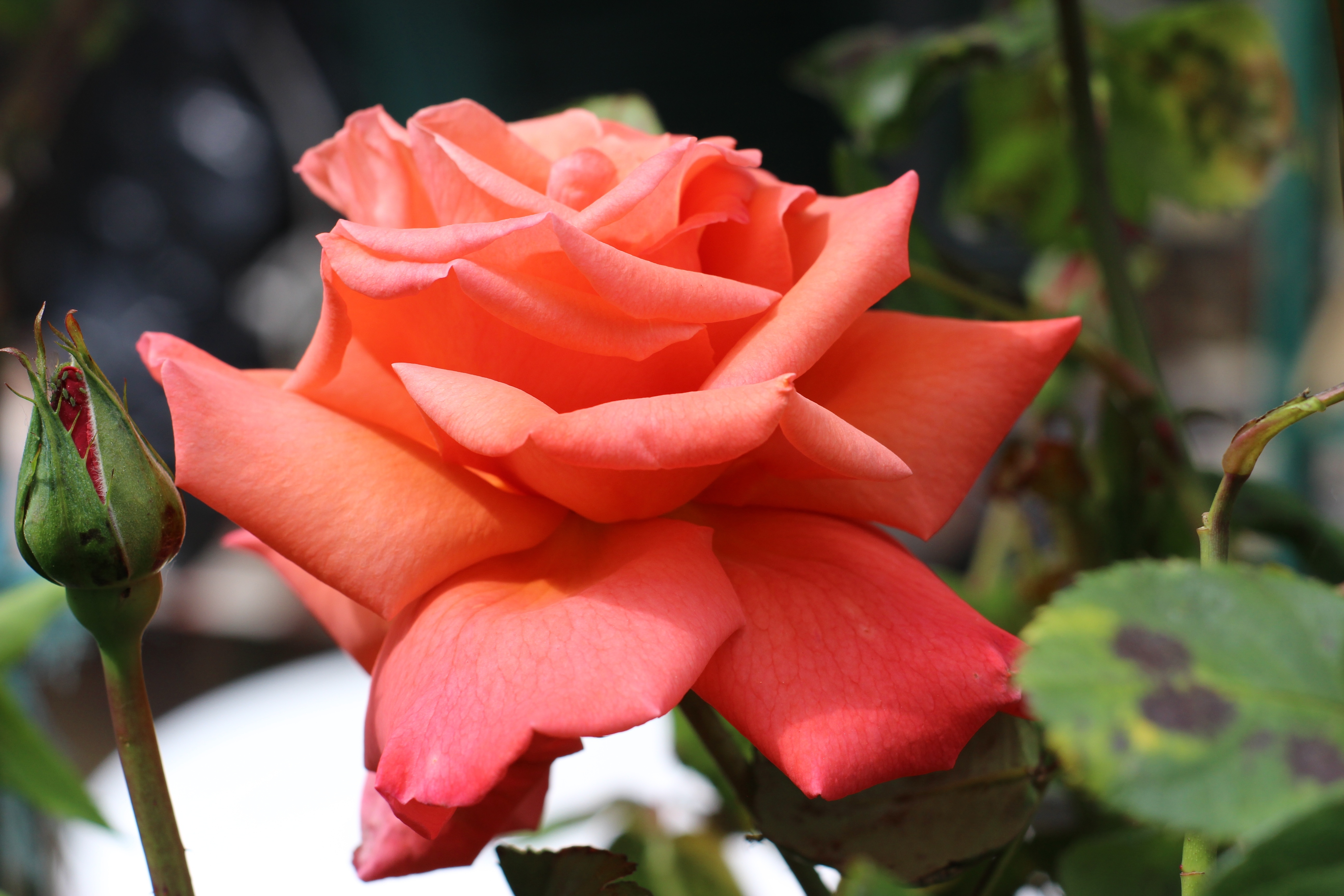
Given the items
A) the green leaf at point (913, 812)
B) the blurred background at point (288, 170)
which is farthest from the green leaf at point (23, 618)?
the blurred background at point (288, 170)

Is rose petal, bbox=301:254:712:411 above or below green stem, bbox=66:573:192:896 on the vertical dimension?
above

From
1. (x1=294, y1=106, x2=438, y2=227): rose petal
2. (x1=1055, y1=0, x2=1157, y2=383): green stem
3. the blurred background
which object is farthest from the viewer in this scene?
the blurred background

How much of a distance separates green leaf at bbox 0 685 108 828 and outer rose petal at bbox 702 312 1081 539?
258 millimetres

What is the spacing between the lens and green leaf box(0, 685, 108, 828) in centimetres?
32

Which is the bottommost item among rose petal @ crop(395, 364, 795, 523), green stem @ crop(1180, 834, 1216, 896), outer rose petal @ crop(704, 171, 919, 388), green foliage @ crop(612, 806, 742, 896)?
green foliage @ crop(612, 806, 742, 896)

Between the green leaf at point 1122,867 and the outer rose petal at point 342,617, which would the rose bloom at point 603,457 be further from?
the green leaf at point 1122,867

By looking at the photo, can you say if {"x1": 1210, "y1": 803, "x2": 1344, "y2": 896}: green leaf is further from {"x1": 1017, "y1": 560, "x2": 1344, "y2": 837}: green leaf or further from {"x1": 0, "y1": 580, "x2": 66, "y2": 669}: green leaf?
{"x1": 0, "y1": 580, "x2": 66, "y2": 669}: green leaf

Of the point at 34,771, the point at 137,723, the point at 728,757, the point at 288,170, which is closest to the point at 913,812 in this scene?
the point at 728,757

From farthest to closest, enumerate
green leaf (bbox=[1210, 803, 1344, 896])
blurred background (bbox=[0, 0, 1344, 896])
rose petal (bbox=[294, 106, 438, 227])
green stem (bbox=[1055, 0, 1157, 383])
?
blurred background (bbox=[0, 0, 1344, 896]) < green stem (bbox=[1055, 0, 1157, 383]) < rose petal (bbox=[294, 106, 438, 227]) < green leaf (bbox=[1210, 803, 1344, 896])

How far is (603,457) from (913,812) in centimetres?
9

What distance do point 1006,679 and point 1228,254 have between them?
6.00ft

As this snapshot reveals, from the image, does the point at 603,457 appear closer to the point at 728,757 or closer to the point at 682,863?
the point at 728,757

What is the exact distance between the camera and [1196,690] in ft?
0.34

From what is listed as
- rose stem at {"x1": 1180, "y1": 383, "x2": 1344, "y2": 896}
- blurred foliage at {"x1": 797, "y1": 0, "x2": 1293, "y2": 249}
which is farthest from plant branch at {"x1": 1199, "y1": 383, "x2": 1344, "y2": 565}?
blurred foliage at {"x1": 797, "y1": 0, "x2": 1293, "y2": 249}
